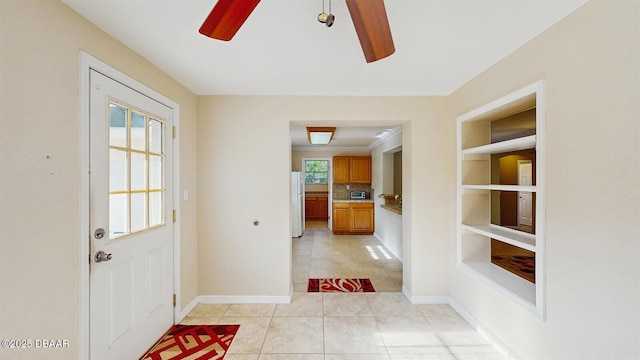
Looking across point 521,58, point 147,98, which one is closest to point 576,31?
point 521,58

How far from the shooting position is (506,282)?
6.47ft

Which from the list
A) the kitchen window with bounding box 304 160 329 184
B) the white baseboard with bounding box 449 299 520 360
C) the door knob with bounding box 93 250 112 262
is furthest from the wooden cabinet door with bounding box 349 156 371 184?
the door knob with bounding box 93 250 112 262

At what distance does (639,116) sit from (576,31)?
0.61m

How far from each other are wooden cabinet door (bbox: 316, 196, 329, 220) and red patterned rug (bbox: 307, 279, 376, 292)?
477 centimetres

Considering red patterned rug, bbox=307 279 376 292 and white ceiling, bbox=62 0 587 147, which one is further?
red patterned rug, bbox=307 279 376 292

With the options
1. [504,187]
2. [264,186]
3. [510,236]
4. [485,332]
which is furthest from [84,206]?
[485,332]

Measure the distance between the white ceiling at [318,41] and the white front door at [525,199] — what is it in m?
5.27

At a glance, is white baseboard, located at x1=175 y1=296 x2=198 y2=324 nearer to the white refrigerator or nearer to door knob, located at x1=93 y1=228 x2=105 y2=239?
door knob, located at x1=93 y1=228 x2=105 y2=239

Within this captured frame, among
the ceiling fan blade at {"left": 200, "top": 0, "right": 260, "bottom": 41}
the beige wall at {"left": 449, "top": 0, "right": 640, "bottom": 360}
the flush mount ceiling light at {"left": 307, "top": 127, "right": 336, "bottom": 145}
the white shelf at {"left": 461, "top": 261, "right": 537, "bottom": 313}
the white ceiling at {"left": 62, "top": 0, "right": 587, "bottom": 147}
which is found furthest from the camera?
the flush mount ceiling light at {"left": 307, "top": 127, "right": 336, "bottom": 145}

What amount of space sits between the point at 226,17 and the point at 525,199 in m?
7.92

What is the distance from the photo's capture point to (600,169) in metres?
1.21

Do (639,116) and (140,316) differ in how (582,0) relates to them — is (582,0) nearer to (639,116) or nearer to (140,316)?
(639,116)

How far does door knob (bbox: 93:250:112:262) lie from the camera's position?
4.75 ft

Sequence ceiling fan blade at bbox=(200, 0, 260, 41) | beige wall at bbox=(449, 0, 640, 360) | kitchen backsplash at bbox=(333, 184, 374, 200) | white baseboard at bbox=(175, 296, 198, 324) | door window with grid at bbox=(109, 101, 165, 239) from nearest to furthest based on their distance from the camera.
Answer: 1. ceiling fan blade at bbox=(200, 0, 260, 41)
2. beige wall at bbox=(449, 0, 640, 360)
3. door window with grid at bbox=(109, 101, 165, 239)
4. white baseboard at bbox=(175, 296, 198, 324)
5. kitchen backsplash at bbox=(333, 184, 374, 200)
